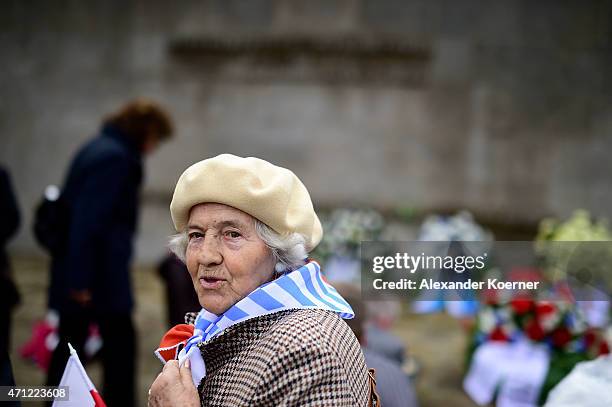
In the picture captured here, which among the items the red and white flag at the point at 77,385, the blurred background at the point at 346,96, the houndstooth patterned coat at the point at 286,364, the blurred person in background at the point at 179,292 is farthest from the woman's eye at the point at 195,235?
the blurred background at the point at 346,96

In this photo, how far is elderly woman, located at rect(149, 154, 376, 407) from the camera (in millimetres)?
1498

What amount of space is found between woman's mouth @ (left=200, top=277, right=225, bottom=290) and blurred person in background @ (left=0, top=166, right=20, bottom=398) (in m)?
1.07

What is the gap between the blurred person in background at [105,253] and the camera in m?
3.74

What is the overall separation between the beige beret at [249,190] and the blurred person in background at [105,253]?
2169mm

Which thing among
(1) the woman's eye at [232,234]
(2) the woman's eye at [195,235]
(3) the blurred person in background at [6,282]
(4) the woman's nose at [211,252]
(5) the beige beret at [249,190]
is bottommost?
(3) the blurred person in background at [6,282]

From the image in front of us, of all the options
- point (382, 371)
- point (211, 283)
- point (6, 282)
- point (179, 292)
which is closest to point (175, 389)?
point (211, 283)

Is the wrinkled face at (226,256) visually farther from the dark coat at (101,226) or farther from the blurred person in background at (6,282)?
the dark coat at (101,226)

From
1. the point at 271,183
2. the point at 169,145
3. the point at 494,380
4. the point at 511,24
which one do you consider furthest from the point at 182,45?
the point at 271,183

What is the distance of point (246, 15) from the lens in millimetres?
9094

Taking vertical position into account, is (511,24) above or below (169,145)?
above

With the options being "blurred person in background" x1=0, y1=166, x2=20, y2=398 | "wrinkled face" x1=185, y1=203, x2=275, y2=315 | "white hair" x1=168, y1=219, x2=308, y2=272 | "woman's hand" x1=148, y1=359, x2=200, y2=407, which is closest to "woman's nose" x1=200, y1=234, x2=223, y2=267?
"wrinkled face" x1=185, y1=203, x2=275, y2=315

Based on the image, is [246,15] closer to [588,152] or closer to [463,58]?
[463,58]

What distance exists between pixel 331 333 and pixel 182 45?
26.9 ft

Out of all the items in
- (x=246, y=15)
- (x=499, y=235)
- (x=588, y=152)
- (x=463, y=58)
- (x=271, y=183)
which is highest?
(x=246, y=15)
